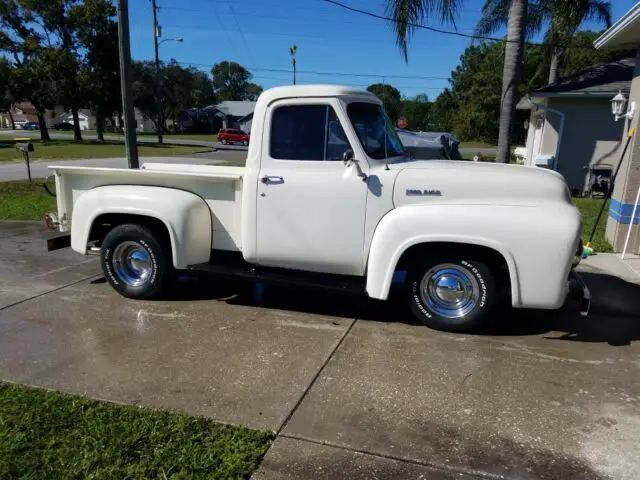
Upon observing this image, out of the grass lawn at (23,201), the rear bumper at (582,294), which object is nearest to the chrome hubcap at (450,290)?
the rear bumper at (582,294)

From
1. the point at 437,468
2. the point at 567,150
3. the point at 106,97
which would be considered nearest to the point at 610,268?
the point at 437,468

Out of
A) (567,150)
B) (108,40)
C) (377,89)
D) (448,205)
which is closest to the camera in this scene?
(448,205)

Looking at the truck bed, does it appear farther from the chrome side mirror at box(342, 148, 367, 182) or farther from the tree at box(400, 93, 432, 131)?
the tree at box(400, 93, 432, 131)

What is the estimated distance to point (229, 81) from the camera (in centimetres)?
11231

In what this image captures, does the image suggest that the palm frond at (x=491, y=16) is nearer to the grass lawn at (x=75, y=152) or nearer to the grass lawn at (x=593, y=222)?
the grass lawn at (x=593, y=222)

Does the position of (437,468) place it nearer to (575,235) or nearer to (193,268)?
(575,235)

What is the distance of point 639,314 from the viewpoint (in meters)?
5.23

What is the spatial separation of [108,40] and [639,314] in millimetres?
46647

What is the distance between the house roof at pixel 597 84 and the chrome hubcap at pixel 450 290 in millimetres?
12343

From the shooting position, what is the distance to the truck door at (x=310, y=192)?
4.58m

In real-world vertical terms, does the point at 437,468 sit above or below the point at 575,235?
below

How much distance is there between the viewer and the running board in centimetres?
469

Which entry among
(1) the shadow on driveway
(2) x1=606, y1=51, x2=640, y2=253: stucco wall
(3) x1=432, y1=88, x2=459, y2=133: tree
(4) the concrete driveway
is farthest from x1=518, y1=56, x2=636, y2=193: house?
(3) x1=432, y1=88, x2=459, y2=133: tree

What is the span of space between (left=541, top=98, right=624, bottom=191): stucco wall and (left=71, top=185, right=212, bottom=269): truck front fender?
13398 millimetres
